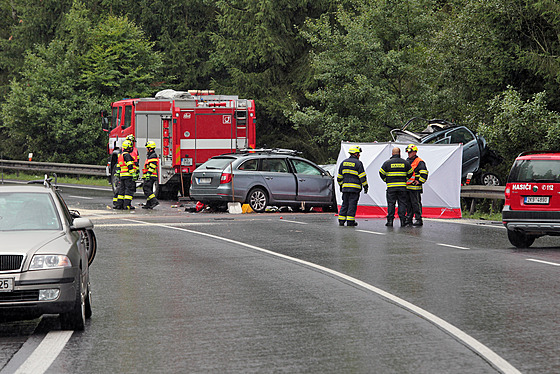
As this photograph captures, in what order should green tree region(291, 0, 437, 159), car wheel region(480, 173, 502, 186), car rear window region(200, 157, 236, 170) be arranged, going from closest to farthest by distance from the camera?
car rear window region(200, 157, 236, 170) < car wheel region(480, 173, 502, 186) < green tree region(291, 0, 437, 159)

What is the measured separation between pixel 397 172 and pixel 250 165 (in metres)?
5.36

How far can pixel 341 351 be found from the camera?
23.8 ft

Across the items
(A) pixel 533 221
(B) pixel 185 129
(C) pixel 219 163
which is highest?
(B) pixel 185 129

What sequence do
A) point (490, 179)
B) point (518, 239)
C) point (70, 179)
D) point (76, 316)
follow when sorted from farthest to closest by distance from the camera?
point (70, 179)
point (490, 179)
point (518, 239)
point (76, 316)

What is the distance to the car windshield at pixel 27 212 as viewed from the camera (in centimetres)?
869

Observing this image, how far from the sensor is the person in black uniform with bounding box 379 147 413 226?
19859mm

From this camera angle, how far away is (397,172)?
65.2ft

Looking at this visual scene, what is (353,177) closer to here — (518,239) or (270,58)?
(518,239)

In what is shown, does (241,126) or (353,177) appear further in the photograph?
(241,126)

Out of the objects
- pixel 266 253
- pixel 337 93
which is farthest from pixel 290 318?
pixel 337 93

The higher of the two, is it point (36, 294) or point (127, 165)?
point (127, 165)

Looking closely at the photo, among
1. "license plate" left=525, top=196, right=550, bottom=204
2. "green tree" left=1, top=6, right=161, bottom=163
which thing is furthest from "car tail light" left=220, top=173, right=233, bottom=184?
"green tree" left=1, top=6, right=161, bottom=163

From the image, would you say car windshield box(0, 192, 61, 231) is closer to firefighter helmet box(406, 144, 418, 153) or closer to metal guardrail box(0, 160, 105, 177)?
firefighter helmet box(406, 144, 418, 153)

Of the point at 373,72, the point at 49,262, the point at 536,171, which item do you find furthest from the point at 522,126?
the point at 49,262
